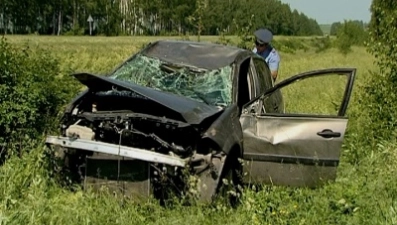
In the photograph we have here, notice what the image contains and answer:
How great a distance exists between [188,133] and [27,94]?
7.78 feet

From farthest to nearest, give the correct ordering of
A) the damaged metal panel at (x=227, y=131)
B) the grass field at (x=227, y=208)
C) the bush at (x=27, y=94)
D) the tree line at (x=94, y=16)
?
the tree line at (x=94, y=16)
the bush at (x=27, y=94)
the damaged metal panel at (x=227, y=131)
the grass field at (x=227, y=208)

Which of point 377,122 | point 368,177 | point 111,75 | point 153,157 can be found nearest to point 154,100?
point 153,157

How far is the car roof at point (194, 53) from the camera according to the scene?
6.82 metres

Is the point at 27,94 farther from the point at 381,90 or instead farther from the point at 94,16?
the point at 94,16

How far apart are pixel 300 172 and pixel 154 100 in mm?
1626

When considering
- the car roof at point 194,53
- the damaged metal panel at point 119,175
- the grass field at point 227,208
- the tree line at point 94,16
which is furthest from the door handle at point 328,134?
the tree line at point 94,16

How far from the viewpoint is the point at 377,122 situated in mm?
8039

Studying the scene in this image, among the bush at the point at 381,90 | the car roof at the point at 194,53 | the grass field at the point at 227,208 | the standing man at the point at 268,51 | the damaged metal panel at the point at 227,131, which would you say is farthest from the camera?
the standing man at the point at 268,51

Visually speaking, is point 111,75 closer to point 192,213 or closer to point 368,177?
point 192,213

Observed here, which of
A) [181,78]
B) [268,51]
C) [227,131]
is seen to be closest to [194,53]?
[181,78]

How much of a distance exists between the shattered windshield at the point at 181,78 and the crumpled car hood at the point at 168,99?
400mm

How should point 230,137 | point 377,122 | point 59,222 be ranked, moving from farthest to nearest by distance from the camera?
point 377,122 < point 230,137 < point 59,222

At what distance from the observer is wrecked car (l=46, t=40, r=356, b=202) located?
5.30m

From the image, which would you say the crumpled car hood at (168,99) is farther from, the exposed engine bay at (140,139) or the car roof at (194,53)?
the car roof at (194,53)
